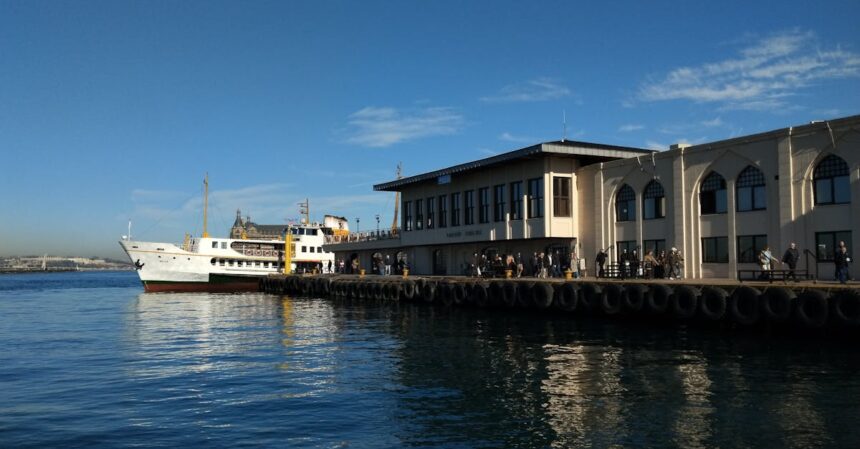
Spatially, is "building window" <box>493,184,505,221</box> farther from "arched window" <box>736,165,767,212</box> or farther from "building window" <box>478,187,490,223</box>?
"arched window" <box>736,165,767,212</box>

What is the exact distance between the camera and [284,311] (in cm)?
4231

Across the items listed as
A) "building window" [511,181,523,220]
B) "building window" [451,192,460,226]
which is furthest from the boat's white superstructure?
"building window" [511,181,523,220]

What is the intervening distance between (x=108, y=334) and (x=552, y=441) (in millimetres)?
24343

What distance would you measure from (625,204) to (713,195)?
20.5 ft

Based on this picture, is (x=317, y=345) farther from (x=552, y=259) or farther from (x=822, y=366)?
(x=552, y=259)

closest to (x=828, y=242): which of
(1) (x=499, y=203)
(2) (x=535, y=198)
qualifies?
(2) (x=535, y=198)

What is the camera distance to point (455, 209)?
2089 inches

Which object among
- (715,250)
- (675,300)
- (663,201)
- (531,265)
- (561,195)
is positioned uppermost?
(561,195)

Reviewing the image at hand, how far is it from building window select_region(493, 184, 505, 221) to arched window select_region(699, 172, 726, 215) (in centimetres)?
1503

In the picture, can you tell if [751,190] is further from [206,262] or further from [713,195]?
[206,262]

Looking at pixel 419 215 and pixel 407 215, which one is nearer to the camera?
pixel 419 215

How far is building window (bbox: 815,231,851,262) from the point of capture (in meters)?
28.6

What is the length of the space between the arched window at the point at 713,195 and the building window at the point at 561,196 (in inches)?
391

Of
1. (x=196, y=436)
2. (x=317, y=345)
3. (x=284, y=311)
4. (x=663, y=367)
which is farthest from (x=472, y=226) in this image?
(x=196, y=436)
